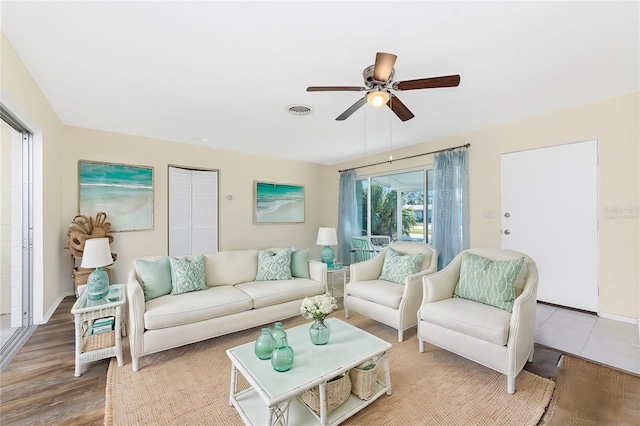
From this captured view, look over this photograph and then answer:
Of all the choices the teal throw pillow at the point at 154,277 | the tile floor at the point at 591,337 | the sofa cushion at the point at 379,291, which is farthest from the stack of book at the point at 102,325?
the tile floor at the point at 591,337

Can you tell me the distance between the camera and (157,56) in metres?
2.16


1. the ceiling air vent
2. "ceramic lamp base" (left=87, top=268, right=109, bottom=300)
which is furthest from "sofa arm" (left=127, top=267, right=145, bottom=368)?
the ceiling air vent

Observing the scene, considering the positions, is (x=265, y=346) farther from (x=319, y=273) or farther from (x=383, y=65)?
(x=383, y=65)

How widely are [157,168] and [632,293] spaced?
6.38 metres

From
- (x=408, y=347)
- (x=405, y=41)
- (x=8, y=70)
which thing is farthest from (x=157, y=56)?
(x=408, y=347)

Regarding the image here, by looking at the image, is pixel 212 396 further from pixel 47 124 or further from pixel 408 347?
pixel 47 124

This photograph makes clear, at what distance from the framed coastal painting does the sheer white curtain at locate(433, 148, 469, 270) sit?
15.2ft

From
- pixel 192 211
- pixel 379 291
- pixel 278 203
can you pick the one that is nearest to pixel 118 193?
pixel 192 211

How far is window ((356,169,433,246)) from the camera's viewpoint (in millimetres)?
4771

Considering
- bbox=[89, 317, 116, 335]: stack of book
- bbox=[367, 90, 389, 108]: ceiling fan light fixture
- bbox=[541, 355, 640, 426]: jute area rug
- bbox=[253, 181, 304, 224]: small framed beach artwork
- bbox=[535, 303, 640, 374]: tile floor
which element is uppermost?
bbox=[367, 90, 389, 108]: ceiling fan light fixture

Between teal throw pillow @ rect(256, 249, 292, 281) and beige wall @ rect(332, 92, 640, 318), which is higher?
beige wall @ rect(332, 92, 640, 318)

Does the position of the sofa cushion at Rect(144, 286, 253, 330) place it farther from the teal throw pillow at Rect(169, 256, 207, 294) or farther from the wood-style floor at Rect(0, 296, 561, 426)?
the wood-style floor at Rect(0, 296, 561, 426)

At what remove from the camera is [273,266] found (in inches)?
126

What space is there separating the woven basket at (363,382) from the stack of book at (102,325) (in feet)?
6.63
